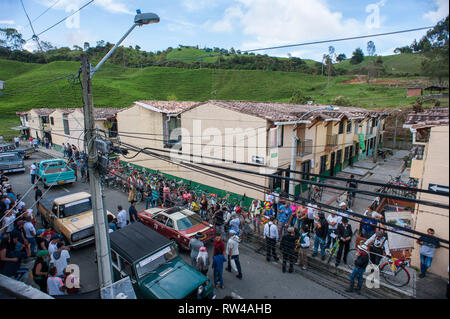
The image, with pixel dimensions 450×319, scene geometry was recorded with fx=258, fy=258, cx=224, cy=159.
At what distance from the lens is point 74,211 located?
34.7 ft

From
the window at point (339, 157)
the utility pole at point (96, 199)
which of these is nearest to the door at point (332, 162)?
the window at point (339, 157)

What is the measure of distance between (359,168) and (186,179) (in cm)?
1593

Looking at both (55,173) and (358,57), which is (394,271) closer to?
(55,173)

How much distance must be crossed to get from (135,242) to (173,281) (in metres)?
1.72

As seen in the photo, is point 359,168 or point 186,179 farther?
point 359,168

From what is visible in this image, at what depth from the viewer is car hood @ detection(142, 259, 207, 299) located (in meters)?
6.23

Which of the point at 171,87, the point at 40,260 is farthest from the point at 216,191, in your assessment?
the point at 171,87

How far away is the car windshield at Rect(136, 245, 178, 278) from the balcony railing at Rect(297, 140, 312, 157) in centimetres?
1179

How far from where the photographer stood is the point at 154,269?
694cm

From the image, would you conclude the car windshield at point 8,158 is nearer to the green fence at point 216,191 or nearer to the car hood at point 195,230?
the green fence at point 216,191

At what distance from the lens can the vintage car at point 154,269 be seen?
638cm
